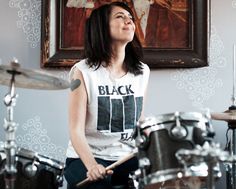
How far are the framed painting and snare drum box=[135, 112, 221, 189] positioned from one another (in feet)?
2.89

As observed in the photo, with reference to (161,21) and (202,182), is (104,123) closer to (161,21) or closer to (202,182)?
(202,182)

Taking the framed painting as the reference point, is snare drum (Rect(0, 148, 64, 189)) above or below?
below

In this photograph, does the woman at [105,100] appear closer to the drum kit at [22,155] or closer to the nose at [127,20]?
the nose at [127,20]

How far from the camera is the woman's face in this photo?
7.80 ft

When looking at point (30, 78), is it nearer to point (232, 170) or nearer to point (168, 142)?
point (168, 142)

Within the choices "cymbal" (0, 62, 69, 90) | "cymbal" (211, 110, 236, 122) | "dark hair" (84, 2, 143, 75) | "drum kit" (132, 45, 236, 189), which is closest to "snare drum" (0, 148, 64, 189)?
"cymbal" (0, 62, 69, 90)

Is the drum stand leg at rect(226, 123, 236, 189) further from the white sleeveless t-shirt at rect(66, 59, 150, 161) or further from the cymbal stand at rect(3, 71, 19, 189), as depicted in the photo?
the cymbal stand at rect(3, 71, 19, 189)

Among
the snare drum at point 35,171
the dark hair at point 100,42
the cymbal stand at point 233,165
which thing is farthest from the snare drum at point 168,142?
the cymbal stand at point 233,165

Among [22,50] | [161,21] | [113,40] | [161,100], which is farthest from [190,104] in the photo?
[22,50]

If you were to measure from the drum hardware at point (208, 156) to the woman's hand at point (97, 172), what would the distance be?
41cm

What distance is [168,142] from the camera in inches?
72.8

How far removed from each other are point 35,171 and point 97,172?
21 cm

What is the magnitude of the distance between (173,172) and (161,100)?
1.02m

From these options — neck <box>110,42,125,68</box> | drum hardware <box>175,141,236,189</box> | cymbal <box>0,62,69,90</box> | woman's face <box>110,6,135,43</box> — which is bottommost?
drum hardware <box>175,141,236,189</box>
